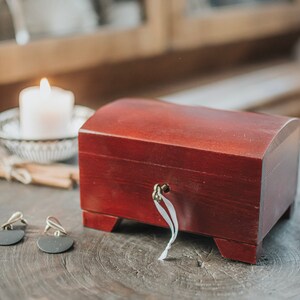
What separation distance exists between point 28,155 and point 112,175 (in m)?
0.27

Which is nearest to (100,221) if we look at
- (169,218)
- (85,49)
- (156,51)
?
(169,218)

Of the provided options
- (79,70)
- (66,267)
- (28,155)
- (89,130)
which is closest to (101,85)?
(79,70)

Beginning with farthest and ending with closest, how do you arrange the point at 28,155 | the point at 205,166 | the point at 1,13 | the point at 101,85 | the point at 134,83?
1. the point at 134,83
2. the point at 101,85
3. the point at 1,13
4. the point at 28,155
5. the point at 205,166

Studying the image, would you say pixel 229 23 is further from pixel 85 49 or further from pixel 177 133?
pixel 177 133

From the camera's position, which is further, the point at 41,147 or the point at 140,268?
the point at 41,147

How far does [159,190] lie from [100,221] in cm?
11

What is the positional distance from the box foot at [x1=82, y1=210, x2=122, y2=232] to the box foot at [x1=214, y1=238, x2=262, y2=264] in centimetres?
14

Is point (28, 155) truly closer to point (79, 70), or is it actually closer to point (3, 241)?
point (3, 241)

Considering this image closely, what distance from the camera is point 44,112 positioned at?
3.34 ft

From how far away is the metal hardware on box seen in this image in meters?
0.74

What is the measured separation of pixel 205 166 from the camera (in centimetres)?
72

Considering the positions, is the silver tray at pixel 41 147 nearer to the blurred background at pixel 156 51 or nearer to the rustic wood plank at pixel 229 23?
the blurred background at pixel 156 51

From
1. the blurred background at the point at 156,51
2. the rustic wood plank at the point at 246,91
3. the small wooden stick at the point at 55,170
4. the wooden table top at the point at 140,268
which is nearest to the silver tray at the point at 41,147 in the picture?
the small wooden stick at the point at 55,170

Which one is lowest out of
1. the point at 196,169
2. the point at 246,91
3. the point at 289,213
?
the point at 246,91
